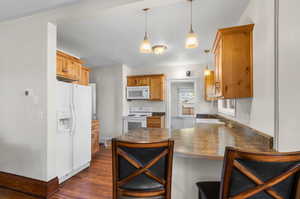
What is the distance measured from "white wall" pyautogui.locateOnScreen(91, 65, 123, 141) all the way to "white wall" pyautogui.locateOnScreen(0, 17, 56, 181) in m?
2.67

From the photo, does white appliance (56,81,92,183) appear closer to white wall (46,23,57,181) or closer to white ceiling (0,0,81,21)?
white wall (46,23,57,181)

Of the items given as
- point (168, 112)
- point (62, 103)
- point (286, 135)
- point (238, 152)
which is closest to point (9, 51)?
point (62, 103)

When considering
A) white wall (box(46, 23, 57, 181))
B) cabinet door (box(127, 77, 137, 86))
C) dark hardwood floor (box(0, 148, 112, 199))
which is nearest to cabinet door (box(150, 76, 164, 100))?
cabinet door (box(127, 77, 137, 86))

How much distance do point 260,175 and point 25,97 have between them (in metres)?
2.80

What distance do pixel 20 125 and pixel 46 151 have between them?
62cm

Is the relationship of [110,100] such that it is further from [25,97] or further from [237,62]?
[237,62]

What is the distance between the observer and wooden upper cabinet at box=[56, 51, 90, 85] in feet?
8.70

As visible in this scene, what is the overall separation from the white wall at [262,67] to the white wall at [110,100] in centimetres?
371

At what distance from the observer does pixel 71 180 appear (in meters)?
2.41

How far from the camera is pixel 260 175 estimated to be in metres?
0.71

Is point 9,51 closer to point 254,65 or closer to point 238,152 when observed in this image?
point 238,152

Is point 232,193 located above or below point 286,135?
below

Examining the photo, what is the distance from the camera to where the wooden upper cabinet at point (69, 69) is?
8.70 ft

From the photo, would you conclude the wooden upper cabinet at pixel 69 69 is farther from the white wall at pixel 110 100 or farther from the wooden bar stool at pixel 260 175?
the wooden bar stool at pixel 260 175
